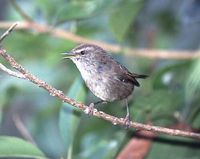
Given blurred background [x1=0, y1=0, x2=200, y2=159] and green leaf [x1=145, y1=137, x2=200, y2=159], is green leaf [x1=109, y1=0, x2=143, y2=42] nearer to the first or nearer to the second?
blurred background [x1=0, y1=0, x2=200, y2=159]

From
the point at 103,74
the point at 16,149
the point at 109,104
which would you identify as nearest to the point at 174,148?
the point at 103,74

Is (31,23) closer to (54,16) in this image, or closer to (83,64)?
(54,16)

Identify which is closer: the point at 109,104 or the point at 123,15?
the point at 123,15

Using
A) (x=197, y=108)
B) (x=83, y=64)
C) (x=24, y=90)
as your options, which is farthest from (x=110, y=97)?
(x=24, y=90)

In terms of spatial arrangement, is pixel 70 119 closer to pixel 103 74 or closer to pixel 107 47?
pixel 103 74

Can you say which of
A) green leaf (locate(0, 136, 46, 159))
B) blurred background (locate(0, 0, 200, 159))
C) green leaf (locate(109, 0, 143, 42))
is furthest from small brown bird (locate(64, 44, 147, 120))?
green leaf (locate(0, 136, 46, 159))
